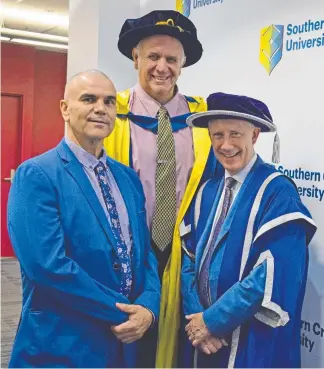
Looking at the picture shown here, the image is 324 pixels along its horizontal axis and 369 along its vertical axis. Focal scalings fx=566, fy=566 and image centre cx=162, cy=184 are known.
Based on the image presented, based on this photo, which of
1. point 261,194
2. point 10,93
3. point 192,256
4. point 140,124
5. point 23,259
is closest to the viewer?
point 23,259

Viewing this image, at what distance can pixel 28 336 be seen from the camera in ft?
5.98

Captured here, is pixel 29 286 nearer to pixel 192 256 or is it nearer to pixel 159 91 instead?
pixel 192 256

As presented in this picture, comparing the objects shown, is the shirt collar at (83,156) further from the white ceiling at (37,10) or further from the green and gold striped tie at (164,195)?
the white ceiling at (37,10)

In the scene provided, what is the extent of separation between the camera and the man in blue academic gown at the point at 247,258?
185cm

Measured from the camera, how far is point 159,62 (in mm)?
2191

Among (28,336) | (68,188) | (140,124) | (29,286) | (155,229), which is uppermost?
(140,124)

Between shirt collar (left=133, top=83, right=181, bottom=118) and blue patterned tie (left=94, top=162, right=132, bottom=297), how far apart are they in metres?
0.46

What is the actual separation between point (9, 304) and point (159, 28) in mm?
4229

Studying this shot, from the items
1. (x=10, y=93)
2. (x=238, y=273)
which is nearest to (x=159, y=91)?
(x=238, y=273)

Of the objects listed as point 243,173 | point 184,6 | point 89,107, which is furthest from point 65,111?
point 184,6

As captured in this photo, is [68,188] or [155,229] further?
[155,229]

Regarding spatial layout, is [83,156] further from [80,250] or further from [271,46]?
[271,46]

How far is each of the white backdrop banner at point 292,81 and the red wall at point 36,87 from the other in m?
5.37

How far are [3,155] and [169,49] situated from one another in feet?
20.1
